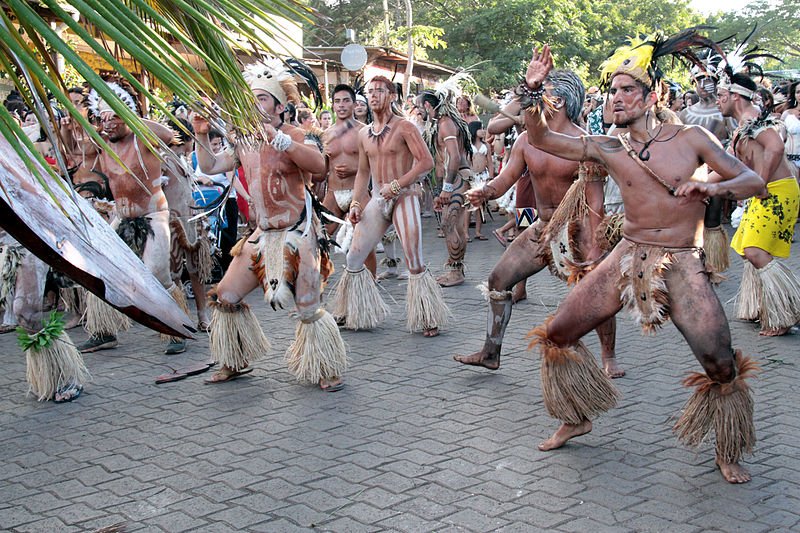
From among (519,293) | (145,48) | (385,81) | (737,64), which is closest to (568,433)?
(145,48)

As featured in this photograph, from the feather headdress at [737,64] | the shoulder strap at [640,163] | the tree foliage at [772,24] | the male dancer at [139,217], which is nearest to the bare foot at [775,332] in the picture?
the feather headdress at [737,64]

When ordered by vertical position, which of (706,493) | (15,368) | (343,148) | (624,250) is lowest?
(706,493)

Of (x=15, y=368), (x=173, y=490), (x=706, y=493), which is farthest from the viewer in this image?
(x=15, y=368)

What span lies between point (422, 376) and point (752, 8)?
49689mm

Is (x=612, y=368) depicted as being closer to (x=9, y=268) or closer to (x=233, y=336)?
(x=233, y=336)

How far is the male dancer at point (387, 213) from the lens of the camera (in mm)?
7125

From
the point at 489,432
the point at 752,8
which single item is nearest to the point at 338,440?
the point at 489,432

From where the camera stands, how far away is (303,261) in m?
5.62

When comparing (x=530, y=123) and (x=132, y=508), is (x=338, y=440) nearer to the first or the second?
(x=132, y=508)

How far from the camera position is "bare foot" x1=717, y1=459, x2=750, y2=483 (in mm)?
3801

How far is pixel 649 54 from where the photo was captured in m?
4.12

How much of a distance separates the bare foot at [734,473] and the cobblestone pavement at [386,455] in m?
0.05

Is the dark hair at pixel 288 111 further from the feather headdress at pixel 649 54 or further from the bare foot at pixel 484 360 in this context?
the feather headdress at pixel 649 54

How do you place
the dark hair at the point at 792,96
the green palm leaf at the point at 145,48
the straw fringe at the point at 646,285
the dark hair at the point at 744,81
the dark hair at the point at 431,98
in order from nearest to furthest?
the green palm leaf at the point at 145,48, the straw fringe at the point at 646,285, the dark hair at the point at 744,81, the dark hair at the point at 431,98, the dark hair at the point at 792,96
